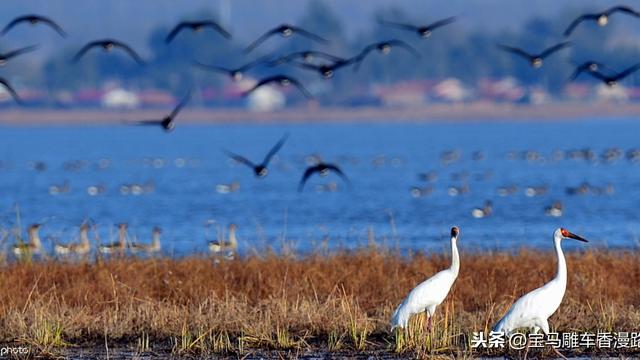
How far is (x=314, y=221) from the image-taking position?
32281 mm

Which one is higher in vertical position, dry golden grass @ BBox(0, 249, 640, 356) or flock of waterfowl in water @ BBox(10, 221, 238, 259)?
flock of waterfowl in water @ BBox(10, 221, 238, 259)

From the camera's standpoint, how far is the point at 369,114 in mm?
135250

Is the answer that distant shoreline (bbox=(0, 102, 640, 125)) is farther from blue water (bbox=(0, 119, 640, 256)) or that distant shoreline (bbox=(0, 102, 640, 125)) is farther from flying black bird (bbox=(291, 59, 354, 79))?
flying black bird (bbox=(291, 59, 354, 79))

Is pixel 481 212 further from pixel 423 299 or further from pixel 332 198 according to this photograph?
pixel 423 299

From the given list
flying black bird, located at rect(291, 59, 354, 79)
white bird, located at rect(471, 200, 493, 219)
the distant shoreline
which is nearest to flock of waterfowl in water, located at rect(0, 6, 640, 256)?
flying black bird, located at rect(291, 59, 354, 79)

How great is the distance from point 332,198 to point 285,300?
26739 millimetres

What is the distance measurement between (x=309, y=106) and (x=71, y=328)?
12141 cm

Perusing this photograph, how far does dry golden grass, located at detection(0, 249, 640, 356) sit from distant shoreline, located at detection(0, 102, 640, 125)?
365 feet

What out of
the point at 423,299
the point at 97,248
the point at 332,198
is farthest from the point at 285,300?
the point at 332,198

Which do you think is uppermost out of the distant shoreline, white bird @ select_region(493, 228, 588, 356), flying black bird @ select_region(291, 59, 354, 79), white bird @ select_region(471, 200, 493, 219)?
the distant shoreline

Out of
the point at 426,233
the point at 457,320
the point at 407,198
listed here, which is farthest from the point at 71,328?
the point at 407,198

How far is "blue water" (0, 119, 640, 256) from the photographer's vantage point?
92.0 feet

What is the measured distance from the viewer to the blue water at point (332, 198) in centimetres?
2805

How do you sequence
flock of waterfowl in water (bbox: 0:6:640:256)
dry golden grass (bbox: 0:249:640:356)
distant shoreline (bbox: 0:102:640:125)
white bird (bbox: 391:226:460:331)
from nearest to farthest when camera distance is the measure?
1. white bird (bbox: 391:226:460:331)
2. dry golden grass (bbox: 0:249:640:356)
3. flock of waterfowl in water (bbox: 0:6:640:256)
4. distant shoreline (bbox: 0:102:640:125)
